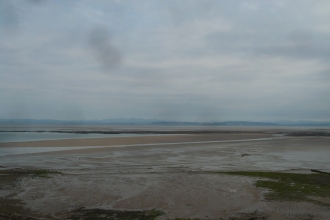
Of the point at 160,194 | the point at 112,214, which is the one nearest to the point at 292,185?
the point at 160,194

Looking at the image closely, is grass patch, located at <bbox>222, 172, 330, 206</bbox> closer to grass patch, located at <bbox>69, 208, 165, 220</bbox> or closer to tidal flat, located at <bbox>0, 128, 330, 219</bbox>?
tidal flat, located at <bbox>0, 128, 330, 219</bbox>

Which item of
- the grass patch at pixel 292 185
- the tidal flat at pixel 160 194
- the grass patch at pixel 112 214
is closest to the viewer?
the grass patch at pixel 112 214

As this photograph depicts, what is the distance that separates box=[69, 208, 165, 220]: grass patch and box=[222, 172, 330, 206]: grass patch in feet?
16.7

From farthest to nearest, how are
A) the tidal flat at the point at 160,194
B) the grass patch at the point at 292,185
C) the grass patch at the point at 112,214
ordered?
the grass patch at the point at 292,185, the tidal flat at the point at 160,194, the grass patch at the point at 112,214

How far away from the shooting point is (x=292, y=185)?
14062 millimetres

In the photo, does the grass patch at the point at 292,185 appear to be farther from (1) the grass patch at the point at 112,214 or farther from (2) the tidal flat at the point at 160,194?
(1) the grass patch at the point at 112,214

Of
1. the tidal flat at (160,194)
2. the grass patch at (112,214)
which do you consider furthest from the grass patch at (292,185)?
the grass patch at (112,214)

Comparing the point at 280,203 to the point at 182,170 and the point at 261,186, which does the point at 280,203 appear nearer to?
the point at 261,186

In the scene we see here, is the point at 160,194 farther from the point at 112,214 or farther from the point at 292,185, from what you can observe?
the point at 292,185

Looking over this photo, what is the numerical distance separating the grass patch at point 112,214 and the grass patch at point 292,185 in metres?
5.10

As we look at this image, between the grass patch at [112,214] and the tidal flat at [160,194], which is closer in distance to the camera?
the grass patch at [112,214]

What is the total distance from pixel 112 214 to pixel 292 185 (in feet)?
29.7

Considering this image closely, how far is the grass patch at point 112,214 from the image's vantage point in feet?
30.5

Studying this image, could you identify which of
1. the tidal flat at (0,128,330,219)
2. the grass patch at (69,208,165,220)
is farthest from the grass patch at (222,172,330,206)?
the grass patch at (69,208,165,220)
